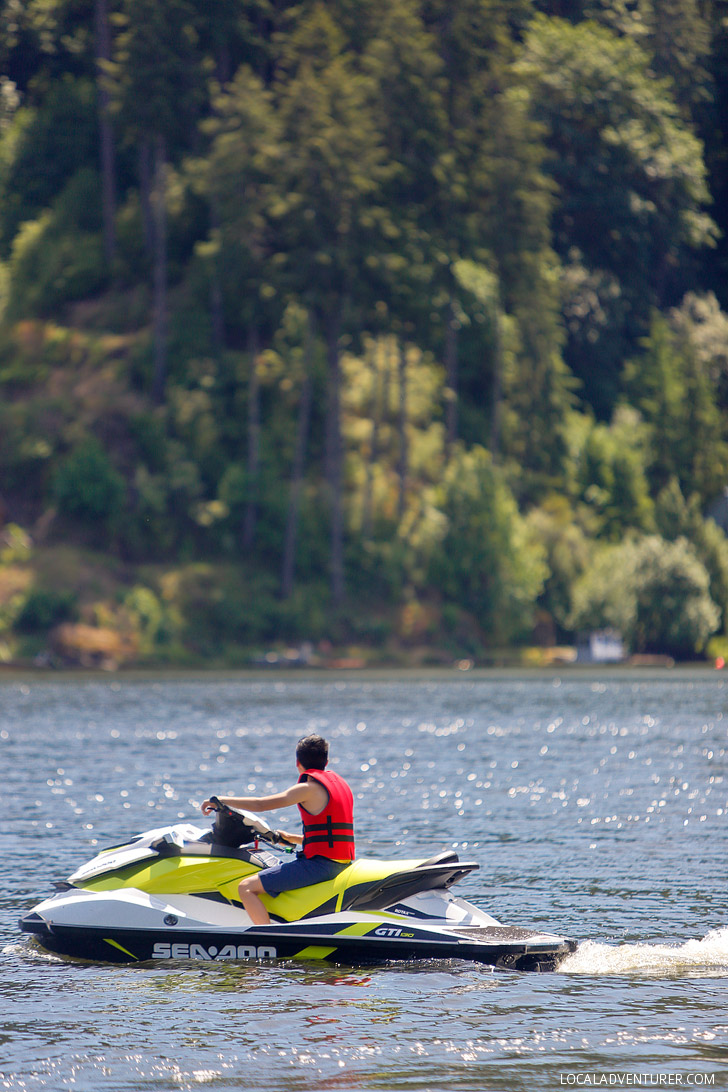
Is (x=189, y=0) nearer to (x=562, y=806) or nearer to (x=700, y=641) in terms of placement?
(x=700, y=641)

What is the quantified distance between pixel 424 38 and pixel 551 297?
15851mm

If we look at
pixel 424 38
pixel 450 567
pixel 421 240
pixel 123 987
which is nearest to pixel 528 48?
pixel 424 38

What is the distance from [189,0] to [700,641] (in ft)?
137

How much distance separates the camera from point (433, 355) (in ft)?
280

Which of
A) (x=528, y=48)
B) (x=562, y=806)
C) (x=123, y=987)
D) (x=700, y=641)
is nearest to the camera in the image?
(x=123, y=987)

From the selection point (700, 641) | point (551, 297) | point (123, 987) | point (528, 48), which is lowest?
point (700, 641)

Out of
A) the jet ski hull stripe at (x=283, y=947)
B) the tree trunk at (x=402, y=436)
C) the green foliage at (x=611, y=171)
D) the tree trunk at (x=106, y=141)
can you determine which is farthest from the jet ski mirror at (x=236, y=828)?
the green foliage at (x=611, y=171)

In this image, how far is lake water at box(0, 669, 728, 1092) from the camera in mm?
10883

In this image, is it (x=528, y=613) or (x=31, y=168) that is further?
(x=31, y=168)

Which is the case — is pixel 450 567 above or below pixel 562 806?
below

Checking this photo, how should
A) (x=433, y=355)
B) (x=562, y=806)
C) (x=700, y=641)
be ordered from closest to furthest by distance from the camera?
(x=562, y=806), (x=700, y=641), (x=433, y=355)

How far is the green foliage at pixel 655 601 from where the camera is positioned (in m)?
73.1

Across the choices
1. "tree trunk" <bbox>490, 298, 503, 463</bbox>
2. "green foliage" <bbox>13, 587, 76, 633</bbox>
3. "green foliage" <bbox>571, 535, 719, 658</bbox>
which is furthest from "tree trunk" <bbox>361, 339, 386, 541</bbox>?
"green foliage" <bbox>13, 587, 76, 633</bbox>

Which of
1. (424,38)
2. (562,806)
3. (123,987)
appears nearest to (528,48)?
(424,38)
